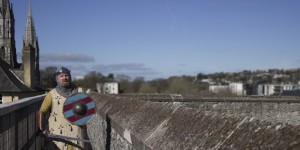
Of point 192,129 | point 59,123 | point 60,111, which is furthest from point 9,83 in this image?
point 192,129

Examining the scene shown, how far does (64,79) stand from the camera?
6.64m

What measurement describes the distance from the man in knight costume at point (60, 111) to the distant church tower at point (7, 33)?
64.6 metres

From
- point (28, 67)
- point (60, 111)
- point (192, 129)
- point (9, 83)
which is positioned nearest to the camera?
point (192, 129)

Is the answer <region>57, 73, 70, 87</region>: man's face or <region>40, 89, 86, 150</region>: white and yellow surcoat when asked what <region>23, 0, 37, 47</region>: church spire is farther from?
<region>57, 73, 70, 87</region>: man's face

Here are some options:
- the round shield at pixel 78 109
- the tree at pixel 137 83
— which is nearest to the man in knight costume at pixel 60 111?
the round shield at pixel 78 109

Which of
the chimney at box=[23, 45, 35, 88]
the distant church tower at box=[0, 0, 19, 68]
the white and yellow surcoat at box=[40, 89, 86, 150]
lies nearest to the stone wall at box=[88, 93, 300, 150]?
the white and yellow surcoat at box=[40, 89, 86, 150]

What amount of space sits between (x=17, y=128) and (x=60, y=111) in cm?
67

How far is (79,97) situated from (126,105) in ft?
3.12

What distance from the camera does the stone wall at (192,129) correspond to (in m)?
2.50

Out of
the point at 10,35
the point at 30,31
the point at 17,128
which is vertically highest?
A: the point at 30,31

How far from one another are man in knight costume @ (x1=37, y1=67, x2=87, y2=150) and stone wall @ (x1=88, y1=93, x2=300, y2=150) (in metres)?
0.66

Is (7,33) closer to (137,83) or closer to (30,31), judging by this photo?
(30,31)

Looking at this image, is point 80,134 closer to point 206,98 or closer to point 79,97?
point 79,97

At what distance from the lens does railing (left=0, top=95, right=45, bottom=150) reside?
5346 mm
